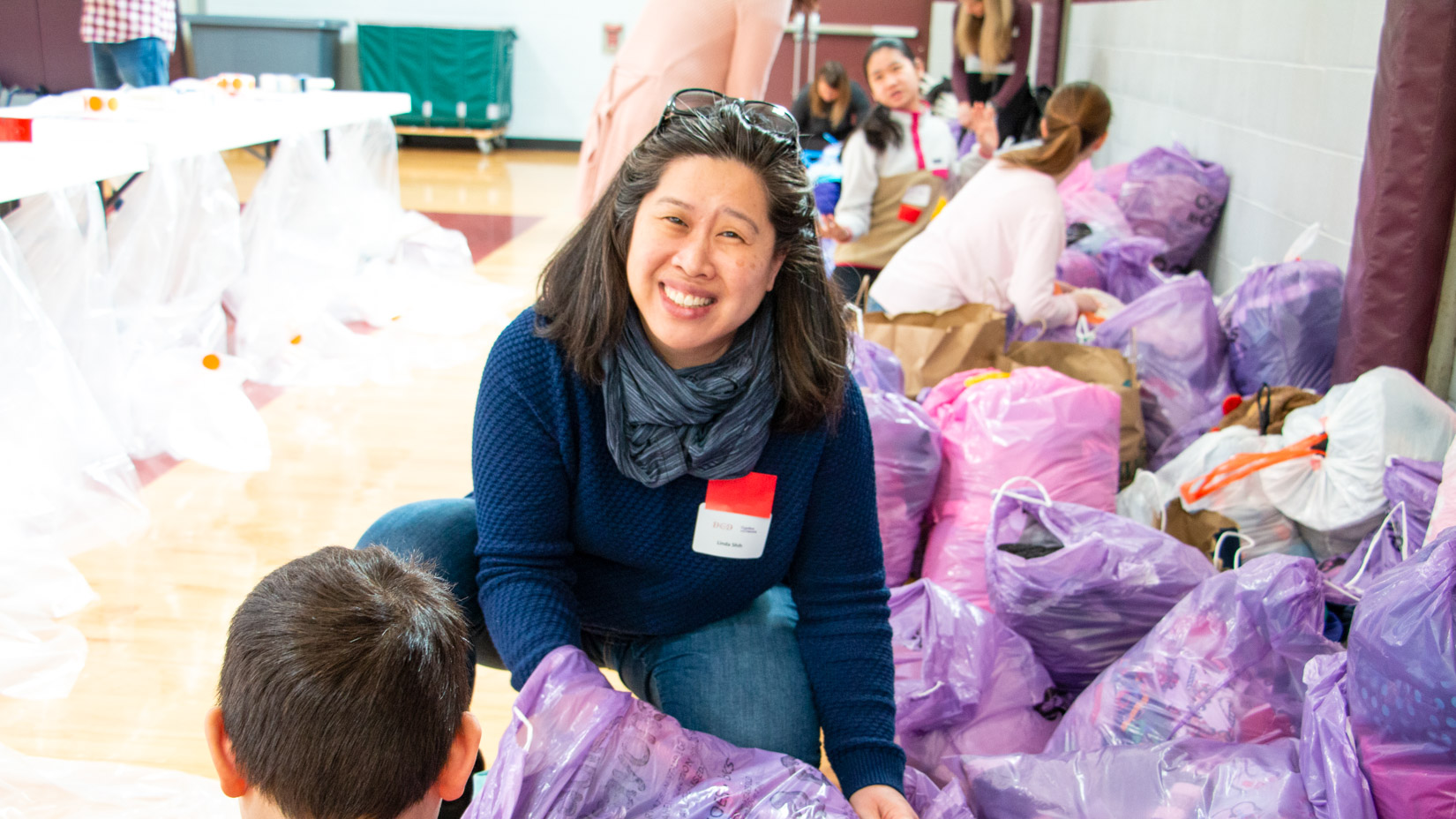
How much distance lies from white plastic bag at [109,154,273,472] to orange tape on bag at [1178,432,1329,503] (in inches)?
80.8

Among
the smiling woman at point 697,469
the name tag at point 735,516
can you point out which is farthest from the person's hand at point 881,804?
the name tag at point 735,516

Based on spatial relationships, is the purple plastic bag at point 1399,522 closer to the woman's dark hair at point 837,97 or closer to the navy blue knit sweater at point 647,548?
the navy blue knit sweater at point 647,548

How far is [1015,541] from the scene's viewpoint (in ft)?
5.91

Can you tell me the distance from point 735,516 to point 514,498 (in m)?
0.25

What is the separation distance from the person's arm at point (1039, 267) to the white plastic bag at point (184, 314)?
72.5 inches

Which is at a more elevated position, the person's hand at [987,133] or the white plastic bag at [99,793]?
the person's hand at [987,133]

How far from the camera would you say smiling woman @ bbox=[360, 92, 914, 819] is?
1.25 meters

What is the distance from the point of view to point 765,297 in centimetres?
133

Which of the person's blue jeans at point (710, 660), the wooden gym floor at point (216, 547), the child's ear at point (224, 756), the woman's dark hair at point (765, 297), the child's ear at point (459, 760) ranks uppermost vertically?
the woman's dark hair at point (765, 297)

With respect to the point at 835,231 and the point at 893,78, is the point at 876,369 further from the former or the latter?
the point at 893,78

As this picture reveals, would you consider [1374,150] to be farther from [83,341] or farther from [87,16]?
[87,16]

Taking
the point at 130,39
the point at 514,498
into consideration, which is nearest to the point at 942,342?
the point at 514,498

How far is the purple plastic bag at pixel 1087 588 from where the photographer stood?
1.71 m

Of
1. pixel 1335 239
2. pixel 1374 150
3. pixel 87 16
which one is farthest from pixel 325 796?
pixel 87 16
